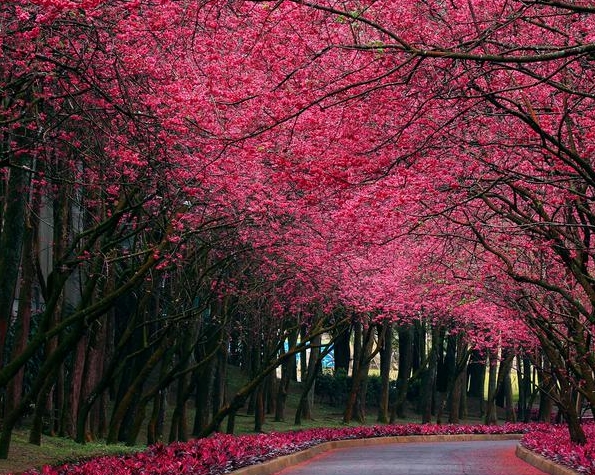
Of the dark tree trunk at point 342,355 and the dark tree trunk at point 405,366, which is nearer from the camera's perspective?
the dark tree trunk at point 405,366

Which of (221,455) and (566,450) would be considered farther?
(566,450)

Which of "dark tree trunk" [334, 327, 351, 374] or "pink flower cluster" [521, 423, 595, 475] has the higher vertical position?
"dark tree trunk" [334, 327, 351, 374]

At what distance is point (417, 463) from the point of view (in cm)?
2336

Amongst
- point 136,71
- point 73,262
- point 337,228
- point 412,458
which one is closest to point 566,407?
point 412,458

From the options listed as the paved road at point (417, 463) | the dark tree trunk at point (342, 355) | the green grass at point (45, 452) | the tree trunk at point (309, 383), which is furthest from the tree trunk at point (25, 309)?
the dark tree trunk at point (342, 355)

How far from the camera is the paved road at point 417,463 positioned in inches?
802

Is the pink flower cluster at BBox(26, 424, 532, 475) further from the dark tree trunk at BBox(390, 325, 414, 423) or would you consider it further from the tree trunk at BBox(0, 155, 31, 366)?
the dark tree trunk at BBox(390, 325, 414, 423)

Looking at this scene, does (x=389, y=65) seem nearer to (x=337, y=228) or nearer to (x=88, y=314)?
(x=88, y=314)

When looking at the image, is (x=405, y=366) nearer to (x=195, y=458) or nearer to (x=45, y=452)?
(x=45, y=452)

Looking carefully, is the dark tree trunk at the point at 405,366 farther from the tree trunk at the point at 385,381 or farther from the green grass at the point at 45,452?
the green grass at the point at 45,452

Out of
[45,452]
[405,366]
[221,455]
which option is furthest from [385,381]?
[221,455]

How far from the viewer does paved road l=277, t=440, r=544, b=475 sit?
20.4 meters

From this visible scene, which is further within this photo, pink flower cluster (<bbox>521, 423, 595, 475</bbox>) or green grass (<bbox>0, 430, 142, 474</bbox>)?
pink flower cluster (<bbox>521, 423, 595, 475</bbox>)

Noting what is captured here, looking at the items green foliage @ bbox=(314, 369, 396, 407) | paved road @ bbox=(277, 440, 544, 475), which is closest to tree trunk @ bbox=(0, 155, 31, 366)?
paved road @ bbox=(277, 440, 544, 475)
